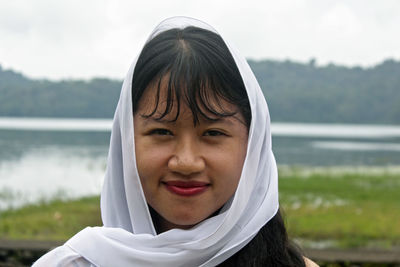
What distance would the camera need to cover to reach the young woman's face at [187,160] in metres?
1.42

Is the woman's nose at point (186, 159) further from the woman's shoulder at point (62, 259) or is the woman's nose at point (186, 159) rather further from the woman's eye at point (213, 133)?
the woman's shoulder at point (62, 259)

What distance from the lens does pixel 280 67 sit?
3937 inches

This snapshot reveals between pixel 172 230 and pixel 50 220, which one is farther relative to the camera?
pixel 50 220

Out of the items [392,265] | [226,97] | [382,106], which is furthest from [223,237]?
[382,106]

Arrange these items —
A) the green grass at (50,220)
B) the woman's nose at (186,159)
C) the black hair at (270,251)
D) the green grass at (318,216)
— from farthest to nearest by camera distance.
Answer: the green grass at (50,220), the green grass at (318,216), the black hair at (270,251), the woman's nose at (186,159)

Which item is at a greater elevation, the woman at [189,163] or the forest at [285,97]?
the woman at [189,163]

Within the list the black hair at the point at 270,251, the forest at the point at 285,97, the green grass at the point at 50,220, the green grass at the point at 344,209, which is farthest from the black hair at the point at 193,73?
the forest at the point at 285,97

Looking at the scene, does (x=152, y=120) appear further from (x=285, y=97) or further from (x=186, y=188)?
(x=285, y=97)

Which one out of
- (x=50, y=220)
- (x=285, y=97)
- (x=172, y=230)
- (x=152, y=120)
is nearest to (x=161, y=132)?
(x=152, y=120)

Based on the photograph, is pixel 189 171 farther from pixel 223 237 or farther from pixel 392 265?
pixel 392 265

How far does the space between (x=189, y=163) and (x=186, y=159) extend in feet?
0.04

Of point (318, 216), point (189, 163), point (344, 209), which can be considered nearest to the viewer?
point (189, 163)

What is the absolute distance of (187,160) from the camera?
4.55 ft

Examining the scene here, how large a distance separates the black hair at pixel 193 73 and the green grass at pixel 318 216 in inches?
258
